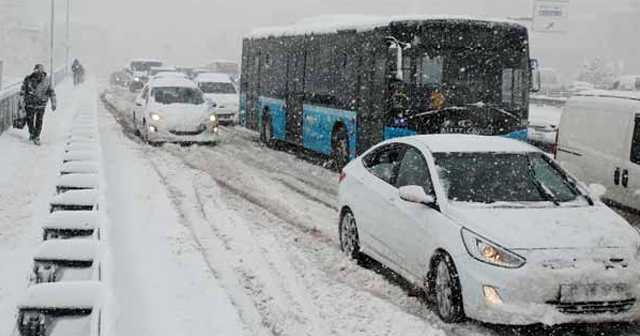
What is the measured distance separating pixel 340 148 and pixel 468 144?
841 centimetres

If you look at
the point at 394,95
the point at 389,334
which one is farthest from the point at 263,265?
the point at 394,95

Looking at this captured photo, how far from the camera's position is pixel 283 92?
2047cm

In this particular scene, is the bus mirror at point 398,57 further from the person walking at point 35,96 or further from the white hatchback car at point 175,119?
the person walking at point 35,96

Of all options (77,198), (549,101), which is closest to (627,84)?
(549,101)

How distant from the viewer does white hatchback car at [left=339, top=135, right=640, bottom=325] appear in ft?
21.3

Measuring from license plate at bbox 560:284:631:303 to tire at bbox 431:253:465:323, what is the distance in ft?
2.71

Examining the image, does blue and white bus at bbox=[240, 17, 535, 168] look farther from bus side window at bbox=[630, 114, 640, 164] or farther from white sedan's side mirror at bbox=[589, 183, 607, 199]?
white sedan's side mirror at bbox=[589, 183, 607, 199]

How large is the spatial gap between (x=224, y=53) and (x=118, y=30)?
4134cm

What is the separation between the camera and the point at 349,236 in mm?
9266

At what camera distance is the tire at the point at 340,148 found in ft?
53.6

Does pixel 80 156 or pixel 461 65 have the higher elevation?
pixel 461 65

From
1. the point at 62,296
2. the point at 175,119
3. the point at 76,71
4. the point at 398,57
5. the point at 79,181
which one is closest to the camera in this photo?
the point at 62,296

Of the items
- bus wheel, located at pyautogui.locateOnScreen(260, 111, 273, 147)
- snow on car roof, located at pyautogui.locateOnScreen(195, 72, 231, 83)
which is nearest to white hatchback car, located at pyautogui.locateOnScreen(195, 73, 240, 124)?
snow on car roof, located at pyautogui.locateOnScreen(195, 72, 231, 83)

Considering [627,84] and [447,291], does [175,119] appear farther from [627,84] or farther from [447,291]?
[627,84]
